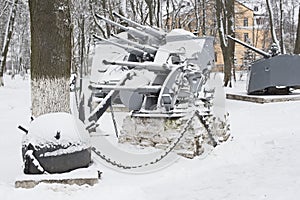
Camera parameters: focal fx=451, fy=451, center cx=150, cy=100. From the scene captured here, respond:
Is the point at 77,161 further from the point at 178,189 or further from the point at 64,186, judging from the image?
the point at 178,189

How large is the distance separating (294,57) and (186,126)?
7387 millimetres

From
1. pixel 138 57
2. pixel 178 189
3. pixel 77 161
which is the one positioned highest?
pixel 138 57

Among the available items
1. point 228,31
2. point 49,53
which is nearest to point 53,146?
point 49,53

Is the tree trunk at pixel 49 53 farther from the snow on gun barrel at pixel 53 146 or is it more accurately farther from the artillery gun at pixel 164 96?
the snow on gun barrel at pixel 53 146

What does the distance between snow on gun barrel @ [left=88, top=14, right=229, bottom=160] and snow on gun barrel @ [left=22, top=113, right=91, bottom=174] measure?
3.96 feet

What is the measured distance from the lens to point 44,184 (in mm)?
5129

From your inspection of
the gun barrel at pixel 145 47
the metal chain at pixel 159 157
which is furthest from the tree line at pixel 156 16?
the metal chain at pixel 159 157

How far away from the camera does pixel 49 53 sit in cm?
612

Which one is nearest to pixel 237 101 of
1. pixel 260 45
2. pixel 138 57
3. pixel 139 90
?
pixel 138 57

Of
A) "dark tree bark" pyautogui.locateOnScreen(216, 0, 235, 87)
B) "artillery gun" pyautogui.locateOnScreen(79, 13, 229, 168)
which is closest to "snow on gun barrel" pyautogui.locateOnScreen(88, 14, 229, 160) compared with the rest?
"artillery gun" pyautogui.locateOnScreen(79, 13, 229, 168)

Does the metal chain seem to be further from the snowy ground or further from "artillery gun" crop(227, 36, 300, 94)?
"artillery gun" crop(227, 36, 300, 94)

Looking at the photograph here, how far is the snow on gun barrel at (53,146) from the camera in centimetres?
519

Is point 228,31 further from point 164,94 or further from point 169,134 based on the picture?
point 169,134

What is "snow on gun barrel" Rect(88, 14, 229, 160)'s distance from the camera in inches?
274
